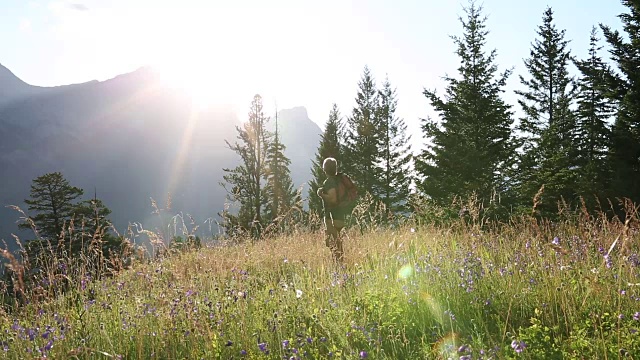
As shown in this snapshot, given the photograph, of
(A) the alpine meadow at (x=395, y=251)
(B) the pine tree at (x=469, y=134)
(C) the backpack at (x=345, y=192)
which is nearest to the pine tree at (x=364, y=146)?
(A) the alpine meadow at (x=395, y=251)

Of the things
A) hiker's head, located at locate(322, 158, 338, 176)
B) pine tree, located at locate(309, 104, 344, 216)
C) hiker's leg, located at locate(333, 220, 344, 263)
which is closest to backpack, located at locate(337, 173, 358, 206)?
hiker's head, located at locate(322, 158, 338, 176)

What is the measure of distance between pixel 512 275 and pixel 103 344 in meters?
4.49

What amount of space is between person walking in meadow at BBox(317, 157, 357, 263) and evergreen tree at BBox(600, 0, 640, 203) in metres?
14.4

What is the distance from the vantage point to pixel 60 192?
2709 cm

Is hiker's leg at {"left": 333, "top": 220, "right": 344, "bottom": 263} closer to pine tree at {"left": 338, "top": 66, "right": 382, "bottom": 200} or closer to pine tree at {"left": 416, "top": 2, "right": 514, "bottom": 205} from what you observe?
pine tree at {"left": 416, "top": 2, "right": 514, "bottom": 205}

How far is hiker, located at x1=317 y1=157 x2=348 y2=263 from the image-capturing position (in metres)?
7.12

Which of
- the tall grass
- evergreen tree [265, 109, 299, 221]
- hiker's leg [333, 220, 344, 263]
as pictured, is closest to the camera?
the tall grass

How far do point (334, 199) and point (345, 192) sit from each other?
0.91 feet

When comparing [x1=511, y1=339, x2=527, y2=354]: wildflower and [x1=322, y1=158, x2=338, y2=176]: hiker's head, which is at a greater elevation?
[x1=322, y1=158, x2=338, y2=176]: hiker's head

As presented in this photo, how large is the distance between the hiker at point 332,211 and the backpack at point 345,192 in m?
0.06

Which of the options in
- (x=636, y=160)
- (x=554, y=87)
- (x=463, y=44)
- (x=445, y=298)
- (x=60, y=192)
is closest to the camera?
(x=445, y=298)

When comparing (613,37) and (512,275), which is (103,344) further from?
(613,37)

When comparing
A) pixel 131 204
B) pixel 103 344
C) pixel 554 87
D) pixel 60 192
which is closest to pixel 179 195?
pixel 131 204

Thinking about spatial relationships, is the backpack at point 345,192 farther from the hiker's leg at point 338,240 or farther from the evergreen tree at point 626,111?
the evergreen tree at point 626,111
